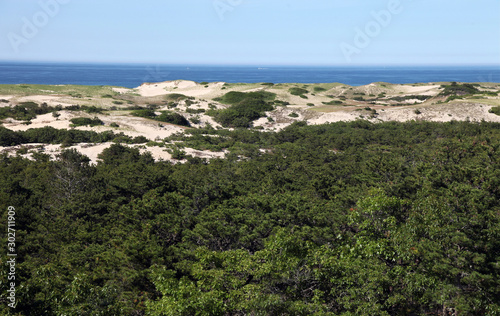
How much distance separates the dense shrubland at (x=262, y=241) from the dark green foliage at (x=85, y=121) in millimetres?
23664

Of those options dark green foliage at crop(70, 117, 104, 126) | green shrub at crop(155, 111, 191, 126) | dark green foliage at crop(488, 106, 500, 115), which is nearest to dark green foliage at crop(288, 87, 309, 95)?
green shrub at crop(155, 111, 191, 126)

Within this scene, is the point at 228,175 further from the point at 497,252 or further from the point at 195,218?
the point at 497,252

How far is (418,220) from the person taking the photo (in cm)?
1452

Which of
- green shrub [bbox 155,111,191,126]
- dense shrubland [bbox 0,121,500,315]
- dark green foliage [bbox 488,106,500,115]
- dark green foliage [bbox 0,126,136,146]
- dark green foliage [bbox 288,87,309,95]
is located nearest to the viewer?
dense shrubland [bbox 0,121,500,315]

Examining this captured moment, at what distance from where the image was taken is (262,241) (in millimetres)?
17062

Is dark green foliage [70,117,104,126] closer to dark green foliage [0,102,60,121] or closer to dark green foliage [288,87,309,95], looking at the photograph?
dark green foliage [0,102,60,121]

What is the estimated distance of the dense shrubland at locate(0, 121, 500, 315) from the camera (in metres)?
11.9

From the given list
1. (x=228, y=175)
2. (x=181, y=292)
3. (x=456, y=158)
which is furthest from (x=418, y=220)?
(x=228, y=175)

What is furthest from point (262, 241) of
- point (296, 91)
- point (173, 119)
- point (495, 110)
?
point (296, 91)

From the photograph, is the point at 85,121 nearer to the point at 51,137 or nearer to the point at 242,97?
the point at 51,137

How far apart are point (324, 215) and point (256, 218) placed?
3187 millimetres

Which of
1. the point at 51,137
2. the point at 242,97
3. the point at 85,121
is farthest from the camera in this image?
the point at 242,97

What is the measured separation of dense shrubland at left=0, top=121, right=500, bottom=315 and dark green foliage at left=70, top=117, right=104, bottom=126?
77.6ft

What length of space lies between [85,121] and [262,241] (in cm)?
4112
